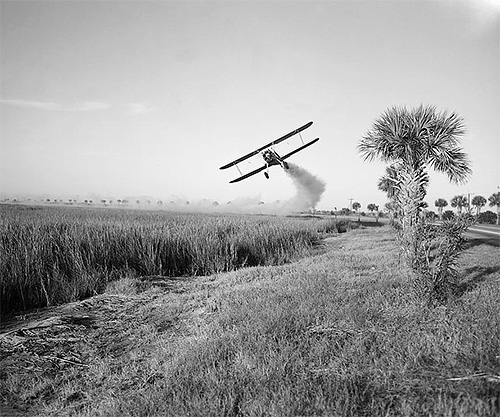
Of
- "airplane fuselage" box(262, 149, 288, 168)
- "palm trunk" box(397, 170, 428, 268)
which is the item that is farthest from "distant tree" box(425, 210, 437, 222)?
"airplane fuselage" box(262, 149, 288, 168)

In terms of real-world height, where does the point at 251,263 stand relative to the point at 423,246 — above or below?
below

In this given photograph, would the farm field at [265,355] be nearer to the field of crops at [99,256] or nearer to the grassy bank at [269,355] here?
the grassy bank at [269,355]

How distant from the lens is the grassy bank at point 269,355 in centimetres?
342

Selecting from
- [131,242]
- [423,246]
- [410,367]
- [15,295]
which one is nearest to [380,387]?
[410,367]

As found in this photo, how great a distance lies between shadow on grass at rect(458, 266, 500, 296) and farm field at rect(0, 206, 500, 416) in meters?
0.10

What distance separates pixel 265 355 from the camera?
169 inches

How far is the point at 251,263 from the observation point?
14250 mm

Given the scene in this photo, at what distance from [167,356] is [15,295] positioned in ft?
18.2

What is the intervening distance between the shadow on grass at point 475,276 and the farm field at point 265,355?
0.10 meters

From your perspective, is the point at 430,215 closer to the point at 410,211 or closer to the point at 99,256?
the point at 410,211

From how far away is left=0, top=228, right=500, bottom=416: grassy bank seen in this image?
135 inches

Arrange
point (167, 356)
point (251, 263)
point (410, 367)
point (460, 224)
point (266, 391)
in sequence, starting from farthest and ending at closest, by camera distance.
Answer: point (251, 263) < point (460, 224) < point (167, 356) < point (410, 367) < point (266, 391)

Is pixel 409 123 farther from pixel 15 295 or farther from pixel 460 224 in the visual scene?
pixel 15 295

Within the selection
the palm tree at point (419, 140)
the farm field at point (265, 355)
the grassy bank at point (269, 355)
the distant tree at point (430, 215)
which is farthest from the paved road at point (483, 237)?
the grassy bank at point (269, 355)
